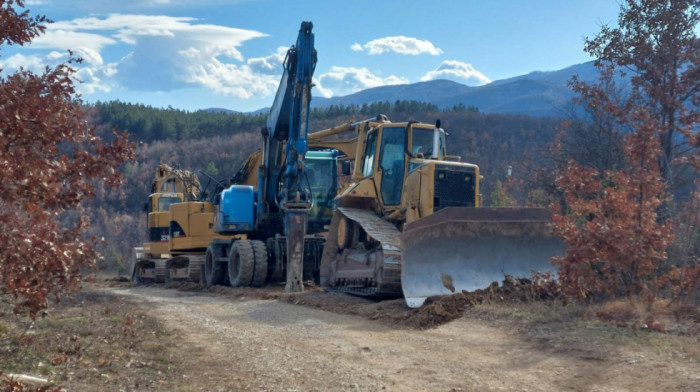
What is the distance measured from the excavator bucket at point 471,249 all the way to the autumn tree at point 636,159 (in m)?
0.82

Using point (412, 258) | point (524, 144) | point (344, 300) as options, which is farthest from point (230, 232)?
point (524, 144)

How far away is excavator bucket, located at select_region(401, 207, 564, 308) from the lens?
1101cm

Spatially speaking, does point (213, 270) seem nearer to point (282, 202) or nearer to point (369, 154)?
point (282, 202)

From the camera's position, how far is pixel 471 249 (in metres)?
11.6

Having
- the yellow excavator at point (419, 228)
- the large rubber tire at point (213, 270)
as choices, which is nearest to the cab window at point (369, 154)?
the yellow excavator at point (419, 228)

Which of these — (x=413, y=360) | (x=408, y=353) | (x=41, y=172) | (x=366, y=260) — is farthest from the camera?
(x=366, y=260)

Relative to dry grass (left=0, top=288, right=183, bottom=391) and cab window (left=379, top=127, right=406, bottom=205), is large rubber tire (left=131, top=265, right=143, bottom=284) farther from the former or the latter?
dry grass (left=0, top=288, right=183, bottom=391)

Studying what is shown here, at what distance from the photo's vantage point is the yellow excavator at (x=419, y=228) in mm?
11195

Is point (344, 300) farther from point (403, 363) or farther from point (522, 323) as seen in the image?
point (403, 363)

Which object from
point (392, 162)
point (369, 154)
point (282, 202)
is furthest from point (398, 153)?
point (282, 202)

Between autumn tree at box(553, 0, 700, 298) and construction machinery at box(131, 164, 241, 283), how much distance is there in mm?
10824

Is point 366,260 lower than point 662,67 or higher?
lower

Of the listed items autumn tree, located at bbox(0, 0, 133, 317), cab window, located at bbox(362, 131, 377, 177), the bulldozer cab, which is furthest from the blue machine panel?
autumn tree, located at bbox(0, 0, 133, 317)

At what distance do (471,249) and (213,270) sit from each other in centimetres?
948
